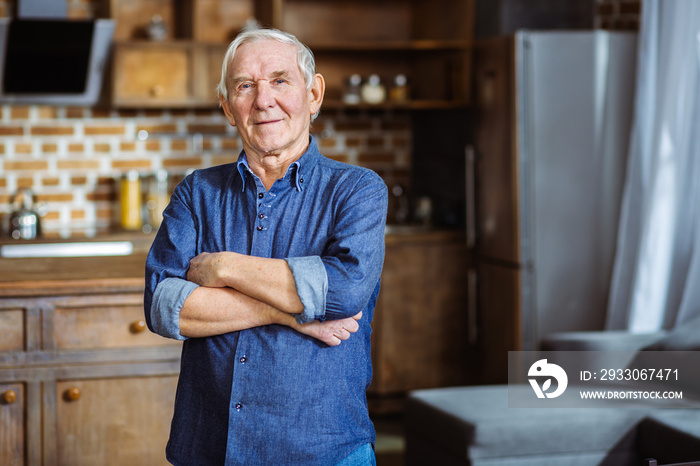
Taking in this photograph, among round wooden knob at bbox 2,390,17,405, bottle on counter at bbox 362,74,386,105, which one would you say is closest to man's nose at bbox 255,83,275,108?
round wooden knob at bbox 2,390,17,405

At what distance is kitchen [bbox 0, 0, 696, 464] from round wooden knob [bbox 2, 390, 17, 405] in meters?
1.93

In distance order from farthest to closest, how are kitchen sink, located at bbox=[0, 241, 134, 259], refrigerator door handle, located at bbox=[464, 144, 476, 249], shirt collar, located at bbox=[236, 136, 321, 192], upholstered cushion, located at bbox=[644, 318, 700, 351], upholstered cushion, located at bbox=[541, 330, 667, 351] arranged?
refrigerator door handle, located at bbox=[464, 144, 476, 249] → kitchen sink, located at bbox=[0, 241, 134, 259] → upholstered cushion, located at bbox=[541, 330, 667, 351] → upholstered cushion, located at bbox=[644, 318, 700, 351] → shirt collar, located at bbox=[236, 136, 321, 192]

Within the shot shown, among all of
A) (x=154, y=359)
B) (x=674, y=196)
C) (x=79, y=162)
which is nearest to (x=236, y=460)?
(x=154, y=359)

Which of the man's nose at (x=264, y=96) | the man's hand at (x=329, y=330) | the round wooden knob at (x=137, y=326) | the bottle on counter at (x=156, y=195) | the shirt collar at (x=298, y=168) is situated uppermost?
the man's nose at (x=264, y=96)

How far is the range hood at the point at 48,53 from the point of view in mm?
4168

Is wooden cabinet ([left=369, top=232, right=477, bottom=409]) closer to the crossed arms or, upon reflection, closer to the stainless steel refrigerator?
the stainless steel refrigerator

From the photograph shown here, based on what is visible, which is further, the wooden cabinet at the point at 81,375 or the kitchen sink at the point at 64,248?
the kitchen sink at the point at 64,248

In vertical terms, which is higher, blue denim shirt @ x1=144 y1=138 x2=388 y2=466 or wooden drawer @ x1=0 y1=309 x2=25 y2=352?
blue denim shirt @ x1=144 y1=138 x2=388 y2=466

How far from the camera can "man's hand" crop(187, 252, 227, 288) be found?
56.8 inches

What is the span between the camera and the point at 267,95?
147 centimetres

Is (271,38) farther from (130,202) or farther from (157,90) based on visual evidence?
(130,202)

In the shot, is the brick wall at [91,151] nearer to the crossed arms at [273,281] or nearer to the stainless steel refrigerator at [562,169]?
the stainless steel refrigerator at [562,169]

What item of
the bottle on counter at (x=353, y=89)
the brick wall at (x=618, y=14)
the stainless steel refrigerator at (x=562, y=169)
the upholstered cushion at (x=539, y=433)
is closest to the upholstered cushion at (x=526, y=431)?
the upholstered cushion at (x=539, y=433)

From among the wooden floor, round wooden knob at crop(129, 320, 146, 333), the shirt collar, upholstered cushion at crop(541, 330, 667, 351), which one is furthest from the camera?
the wooden floor
